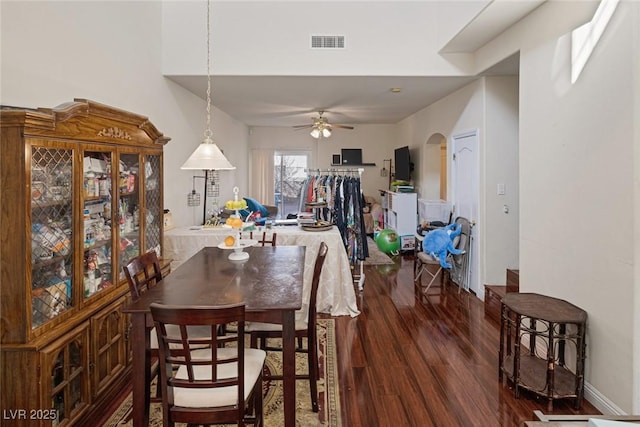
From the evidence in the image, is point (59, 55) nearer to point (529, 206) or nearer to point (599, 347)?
point (529, 206)

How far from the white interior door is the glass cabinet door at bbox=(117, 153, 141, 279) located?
370cm

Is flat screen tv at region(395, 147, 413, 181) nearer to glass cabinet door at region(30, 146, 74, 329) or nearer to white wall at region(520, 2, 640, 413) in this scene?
white wall at region(520, 2, 640, 413)

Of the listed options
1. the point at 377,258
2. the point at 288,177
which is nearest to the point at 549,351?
the point at 377,258

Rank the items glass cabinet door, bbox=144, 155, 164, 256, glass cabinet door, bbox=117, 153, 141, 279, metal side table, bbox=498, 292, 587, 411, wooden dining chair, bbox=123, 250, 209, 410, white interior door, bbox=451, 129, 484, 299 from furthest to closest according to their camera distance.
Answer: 1. white interior door, bbox=451, 129, 484, 299
2. glass cabinet door, bbox=144, 155, 164, 256
3. glass cabinet door, bbox=117, 153, 141, 279
4. metal side table, bbox=498, 292, 587, 411
5. wooden dining chair, bbox=123, 250, 209, 410

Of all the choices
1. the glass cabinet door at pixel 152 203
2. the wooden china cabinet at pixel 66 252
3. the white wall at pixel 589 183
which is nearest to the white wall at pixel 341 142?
the white wall at pixel 589 183

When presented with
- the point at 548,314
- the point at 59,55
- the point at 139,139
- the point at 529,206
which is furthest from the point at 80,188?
the point at 529,206

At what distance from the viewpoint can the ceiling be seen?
3.56 meters

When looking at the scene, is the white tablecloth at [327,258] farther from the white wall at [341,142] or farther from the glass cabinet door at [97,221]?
the white wall at [341,142]

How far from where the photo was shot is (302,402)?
97.7 inches

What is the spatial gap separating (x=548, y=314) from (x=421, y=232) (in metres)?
3.38

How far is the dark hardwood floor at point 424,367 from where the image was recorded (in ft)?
7.71

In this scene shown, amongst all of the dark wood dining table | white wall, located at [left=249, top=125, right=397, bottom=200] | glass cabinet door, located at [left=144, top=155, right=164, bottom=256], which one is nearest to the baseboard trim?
the dark wood dining table

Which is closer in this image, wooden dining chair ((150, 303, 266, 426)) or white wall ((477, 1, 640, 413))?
wooden dining chair ((150, 303, 266, 426))

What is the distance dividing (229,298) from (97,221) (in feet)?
3.73
